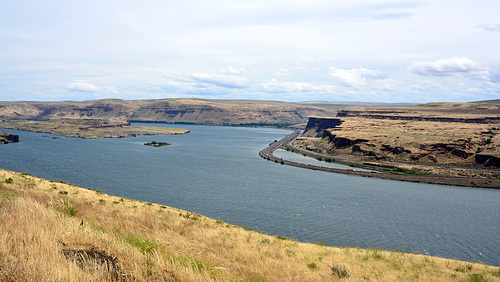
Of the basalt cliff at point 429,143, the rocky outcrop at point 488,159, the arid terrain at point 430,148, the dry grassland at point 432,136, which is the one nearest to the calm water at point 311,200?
the arid terrain at point 430,148

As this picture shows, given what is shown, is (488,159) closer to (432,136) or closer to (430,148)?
(430,148)

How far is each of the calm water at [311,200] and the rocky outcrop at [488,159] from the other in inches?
970

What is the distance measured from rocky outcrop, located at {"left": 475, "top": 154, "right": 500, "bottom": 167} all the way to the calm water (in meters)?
24.6

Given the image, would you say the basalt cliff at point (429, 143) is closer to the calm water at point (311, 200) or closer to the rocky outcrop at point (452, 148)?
the rocky outcrop at point (452, 148)

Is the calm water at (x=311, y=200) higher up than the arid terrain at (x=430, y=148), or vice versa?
the arid terrain at (x=430, y=148)

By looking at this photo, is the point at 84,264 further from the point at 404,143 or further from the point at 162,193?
the point at 404,143

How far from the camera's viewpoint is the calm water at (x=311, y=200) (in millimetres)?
41719

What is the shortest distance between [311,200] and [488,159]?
66963 mm

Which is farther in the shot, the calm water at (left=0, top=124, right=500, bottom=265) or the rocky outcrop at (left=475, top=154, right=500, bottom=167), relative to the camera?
the rocky outcrop at (left=475, top=154, right=500, bottom=167)

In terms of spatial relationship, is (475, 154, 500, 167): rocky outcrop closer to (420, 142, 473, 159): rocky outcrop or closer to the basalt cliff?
the basalt cliff

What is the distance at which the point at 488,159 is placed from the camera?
91.6 meters

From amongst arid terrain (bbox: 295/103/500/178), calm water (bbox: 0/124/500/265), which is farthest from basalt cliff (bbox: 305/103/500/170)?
calm water (bbox: 0/124/500/265)

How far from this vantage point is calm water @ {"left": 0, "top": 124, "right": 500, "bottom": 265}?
137 feet

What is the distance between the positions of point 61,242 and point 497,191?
3531 inches
